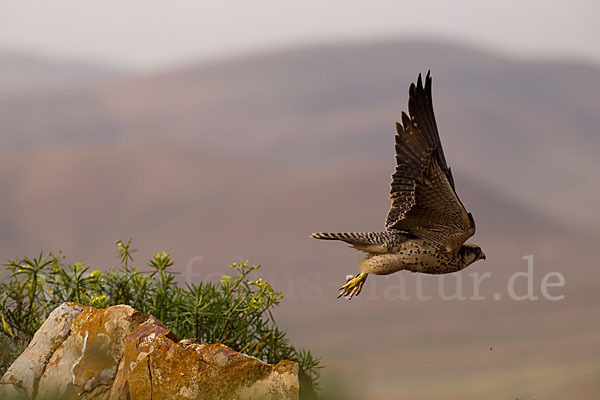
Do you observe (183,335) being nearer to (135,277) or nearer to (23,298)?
(135,277)

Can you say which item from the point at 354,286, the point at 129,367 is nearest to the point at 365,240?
the point at 354,286

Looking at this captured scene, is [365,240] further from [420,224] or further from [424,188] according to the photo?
[424,188]

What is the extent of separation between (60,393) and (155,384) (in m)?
0.72

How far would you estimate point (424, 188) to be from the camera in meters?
4.37

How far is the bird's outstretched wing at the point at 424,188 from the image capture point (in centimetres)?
437

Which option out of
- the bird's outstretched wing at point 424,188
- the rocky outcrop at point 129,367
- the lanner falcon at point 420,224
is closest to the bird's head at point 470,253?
the lanner falcon at point 420,224

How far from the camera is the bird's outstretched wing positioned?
4.37m

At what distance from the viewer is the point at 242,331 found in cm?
568

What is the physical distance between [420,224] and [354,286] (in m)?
0.58

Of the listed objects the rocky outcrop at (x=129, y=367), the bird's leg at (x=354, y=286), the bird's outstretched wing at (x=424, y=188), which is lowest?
the rocky outcrop at (x=129, y=367)

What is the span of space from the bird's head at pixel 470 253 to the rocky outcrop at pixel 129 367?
4.23 ft

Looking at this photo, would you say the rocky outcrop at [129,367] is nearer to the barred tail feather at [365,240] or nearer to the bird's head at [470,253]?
the barred tail feather at [365,240]

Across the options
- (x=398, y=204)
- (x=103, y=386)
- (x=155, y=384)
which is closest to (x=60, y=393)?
(x=103, y=386)

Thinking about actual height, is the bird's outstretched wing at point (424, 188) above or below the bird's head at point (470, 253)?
above
